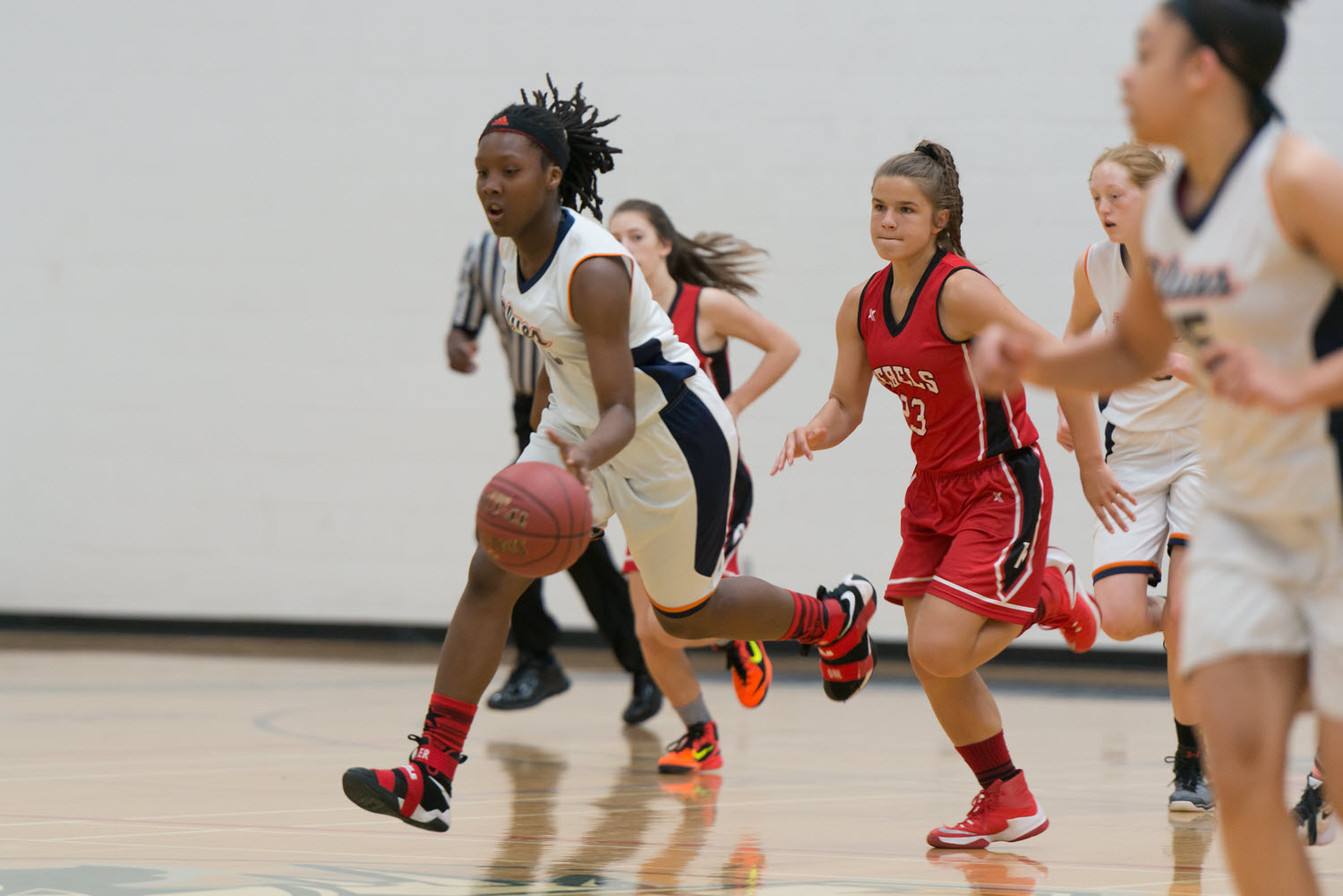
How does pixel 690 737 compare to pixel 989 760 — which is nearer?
pixel 989 760

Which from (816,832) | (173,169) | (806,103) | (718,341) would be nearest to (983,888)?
(816,832)

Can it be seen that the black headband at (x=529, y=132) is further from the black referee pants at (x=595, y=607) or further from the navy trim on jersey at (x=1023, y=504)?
the black referee pants at (x=595, y=607)

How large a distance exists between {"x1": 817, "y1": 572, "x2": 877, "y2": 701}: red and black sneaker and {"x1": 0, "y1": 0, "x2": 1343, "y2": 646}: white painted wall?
3.39 meters

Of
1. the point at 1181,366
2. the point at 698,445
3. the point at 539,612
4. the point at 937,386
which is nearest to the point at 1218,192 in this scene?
the point at 937,386

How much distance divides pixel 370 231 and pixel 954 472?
207 inches

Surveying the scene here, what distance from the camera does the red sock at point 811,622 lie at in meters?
4.28

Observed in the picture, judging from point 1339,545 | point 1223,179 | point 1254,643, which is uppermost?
point 1223,179

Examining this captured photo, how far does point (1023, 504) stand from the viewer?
150 inches

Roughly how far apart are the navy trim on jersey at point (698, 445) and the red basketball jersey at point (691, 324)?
4.65 ft

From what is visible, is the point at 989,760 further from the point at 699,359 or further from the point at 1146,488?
the point at 699,359

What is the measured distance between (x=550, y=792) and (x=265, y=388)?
4717mm

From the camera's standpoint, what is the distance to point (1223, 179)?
6.79 ft

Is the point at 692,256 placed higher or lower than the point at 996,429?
higher

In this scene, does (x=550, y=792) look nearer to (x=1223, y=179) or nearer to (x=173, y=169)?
(x=1223, y=179)
